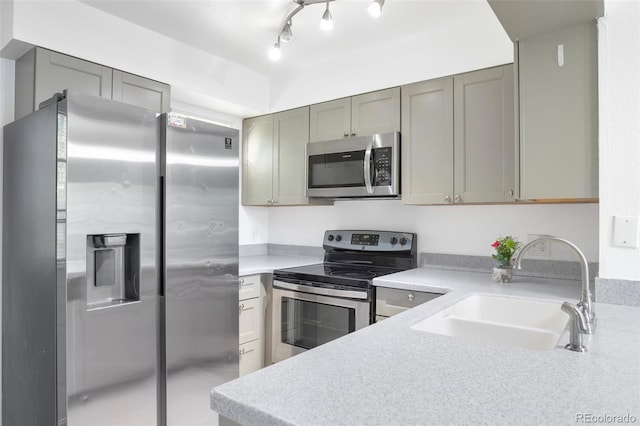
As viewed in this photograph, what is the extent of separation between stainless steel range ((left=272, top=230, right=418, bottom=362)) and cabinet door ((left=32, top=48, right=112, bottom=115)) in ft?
5.18

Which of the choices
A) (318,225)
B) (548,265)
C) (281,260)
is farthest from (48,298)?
(548,265)

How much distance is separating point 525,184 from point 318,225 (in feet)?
6.05

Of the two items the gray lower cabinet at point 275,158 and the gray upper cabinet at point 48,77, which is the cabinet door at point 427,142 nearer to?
the gray lower cabinet at point 275,158

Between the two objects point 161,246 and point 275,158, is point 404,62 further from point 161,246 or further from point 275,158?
point 161,246

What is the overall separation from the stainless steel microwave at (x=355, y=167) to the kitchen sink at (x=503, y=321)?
1.07 metres

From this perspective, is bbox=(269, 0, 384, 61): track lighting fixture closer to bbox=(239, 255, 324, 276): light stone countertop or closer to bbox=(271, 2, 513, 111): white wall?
bbox=(271, 2, 513, 111): white wall

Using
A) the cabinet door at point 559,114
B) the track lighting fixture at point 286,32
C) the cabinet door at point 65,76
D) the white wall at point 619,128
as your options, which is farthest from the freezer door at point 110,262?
the white wall at point 619,128

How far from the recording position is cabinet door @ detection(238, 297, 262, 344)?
2652mm

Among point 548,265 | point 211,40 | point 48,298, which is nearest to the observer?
point 48,298

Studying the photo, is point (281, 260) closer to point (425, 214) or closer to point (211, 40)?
point (425, 214)

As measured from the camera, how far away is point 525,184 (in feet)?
6.12

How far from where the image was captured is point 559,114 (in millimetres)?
1762

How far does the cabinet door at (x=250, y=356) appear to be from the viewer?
8.80ft

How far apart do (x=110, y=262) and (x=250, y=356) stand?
4.23ft
